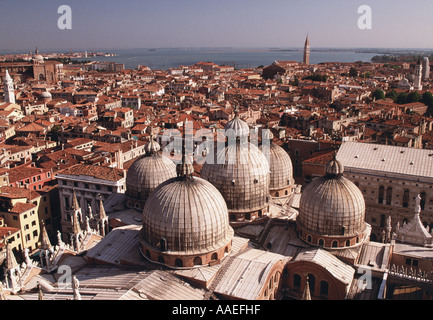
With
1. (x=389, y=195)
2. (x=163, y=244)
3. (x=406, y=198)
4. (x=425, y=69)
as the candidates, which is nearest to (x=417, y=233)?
(x=406, y=198)

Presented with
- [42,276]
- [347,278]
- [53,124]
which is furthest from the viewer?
[53,124]

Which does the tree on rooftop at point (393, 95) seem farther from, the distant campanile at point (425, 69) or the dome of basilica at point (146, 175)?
the dome of basilica at point (146, 175)

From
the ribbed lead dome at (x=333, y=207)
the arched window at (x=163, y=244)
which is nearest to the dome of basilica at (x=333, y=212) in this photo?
the ribbed lead dome at (x=333, y=207)

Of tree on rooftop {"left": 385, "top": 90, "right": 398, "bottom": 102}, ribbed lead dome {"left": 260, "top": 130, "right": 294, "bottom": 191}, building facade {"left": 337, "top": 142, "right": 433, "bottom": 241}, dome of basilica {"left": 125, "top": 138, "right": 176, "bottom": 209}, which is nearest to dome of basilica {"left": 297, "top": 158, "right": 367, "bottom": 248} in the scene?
ribbed lead dome {"left": 260, "top": 130, "right": 294, "bottom": 191}

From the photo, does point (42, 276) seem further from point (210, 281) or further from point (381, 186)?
point (381, 186)

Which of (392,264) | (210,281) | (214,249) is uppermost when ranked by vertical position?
(214,249)

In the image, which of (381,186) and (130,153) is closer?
(381,186)
